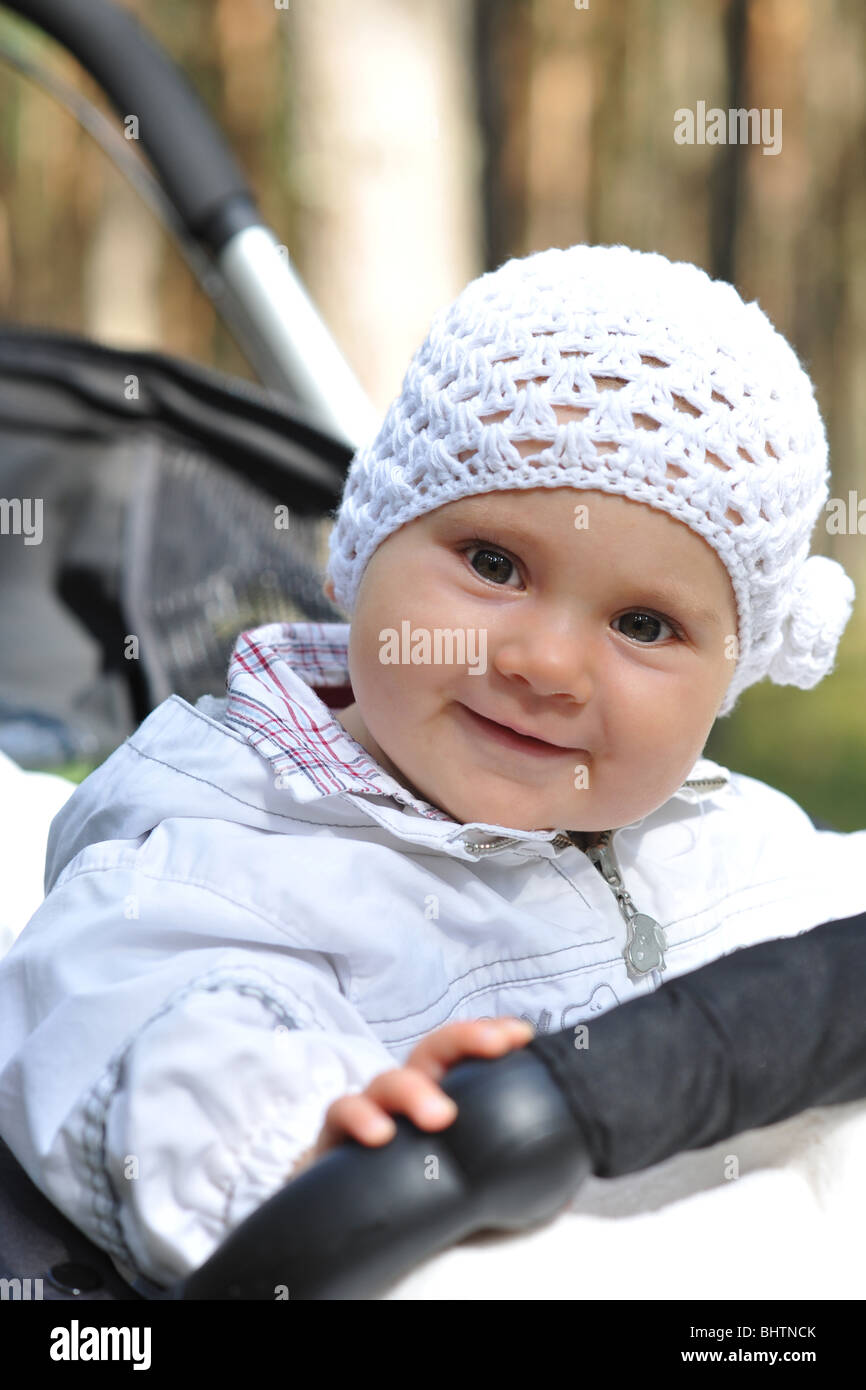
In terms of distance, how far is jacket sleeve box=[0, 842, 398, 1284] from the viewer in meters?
0.67

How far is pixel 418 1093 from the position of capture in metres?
0.61

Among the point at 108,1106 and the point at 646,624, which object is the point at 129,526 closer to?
the point at 646,624

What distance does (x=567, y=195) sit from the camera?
15.0ft

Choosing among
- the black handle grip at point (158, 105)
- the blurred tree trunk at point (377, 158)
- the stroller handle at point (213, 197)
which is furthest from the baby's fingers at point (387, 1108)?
the blurred tree trunk at point (377, 158)

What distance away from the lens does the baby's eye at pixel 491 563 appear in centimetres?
88

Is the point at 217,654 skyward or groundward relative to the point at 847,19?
groundward

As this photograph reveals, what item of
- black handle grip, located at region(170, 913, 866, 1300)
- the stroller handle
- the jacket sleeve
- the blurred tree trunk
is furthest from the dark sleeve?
the blurred tree trunk

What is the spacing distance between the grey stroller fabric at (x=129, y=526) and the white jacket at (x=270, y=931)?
0.52 m

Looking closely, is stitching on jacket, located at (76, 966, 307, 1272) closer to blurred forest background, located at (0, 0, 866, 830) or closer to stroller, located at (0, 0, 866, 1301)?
stroller, located at (0, 0, 866, 1301)

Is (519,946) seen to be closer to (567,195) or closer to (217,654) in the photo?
(217,654)

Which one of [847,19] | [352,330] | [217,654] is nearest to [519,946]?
[217,654]

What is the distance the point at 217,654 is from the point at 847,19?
4003 mm

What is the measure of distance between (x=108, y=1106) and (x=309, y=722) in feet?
1.07
